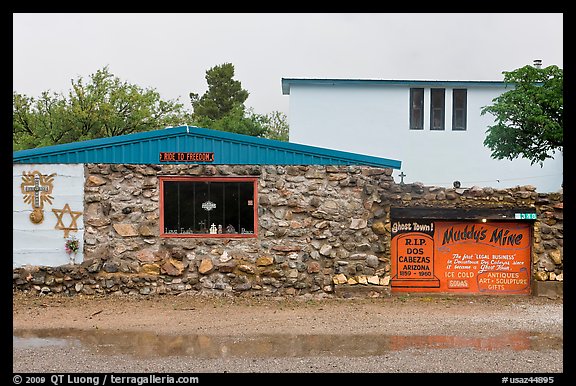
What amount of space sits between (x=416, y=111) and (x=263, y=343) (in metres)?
22.6

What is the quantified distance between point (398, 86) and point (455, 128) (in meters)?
3.53

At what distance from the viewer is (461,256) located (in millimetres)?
13070

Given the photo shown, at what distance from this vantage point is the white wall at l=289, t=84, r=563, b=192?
29.5 metres

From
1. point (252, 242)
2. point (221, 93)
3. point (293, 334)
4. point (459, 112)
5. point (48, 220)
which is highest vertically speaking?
point (221, 93)

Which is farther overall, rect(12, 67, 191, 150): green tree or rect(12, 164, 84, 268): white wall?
rect(12, 67, 191, 150): green tree

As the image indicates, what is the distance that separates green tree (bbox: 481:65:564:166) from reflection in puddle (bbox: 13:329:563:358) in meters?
14.1

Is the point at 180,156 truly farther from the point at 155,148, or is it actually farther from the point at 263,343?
the point at 263,343

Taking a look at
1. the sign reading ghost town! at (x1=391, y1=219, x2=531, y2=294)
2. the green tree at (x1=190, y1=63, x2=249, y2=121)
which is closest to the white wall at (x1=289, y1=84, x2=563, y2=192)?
the sign reading ghost town! at (x1=391, y1=219, x2=531, y2=294)

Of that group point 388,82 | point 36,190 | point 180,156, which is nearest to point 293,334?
point 180,156

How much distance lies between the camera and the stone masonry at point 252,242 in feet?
40.8

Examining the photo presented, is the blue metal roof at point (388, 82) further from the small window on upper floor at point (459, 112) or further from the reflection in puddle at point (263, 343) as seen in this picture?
the reflection in puddle at point (263, 343)

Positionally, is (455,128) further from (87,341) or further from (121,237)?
(87,341)

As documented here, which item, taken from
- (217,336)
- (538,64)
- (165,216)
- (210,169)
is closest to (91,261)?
(165,216)

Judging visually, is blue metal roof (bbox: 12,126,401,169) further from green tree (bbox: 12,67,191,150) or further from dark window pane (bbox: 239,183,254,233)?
green tree (bbox: 12,67,191,150)
